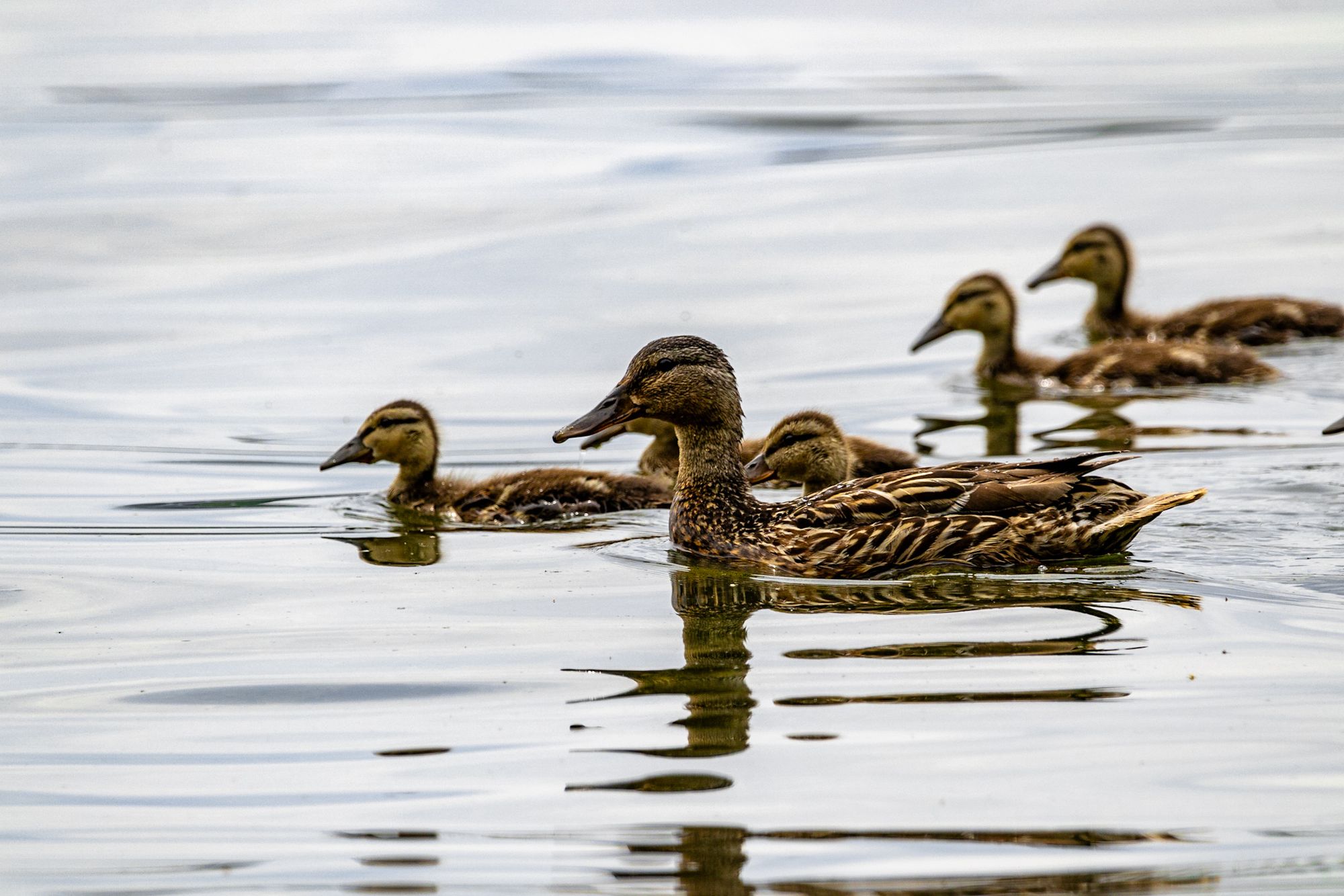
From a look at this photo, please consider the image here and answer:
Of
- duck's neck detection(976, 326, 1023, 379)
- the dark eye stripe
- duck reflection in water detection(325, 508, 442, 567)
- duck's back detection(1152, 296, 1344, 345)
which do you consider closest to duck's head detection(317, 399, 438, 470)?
duck reflection in water detection(325, 508, 442, 567)

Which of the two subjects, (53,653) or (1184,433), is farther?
(1184,433)

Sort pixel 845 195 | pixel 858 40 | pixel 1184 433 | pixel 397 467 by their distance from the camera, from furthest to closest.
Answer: pixel 858 40
pixel 845 195
pixel 397 467
pixel 1184 433

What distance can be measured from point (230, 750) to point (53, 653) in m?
1.39

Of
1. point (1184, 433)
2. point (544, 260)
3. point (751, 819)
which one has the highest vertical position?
point (544, 260)

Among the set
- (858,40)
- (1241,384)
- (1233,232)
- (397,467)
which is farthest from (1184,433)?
(858,40)

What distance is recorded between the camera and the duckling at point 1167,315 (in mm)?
12789

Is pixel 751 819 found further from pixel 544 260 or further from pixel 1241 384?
pixel 544 260

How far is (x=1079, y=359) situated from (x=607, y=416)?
4.86 metres

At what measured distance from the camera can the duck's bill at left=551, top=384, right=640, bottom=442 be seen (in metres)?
7.93

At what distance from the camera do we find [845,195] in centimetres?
1834

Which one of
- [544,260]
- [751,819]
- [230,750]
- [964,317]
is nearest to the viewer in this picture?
[751,819]

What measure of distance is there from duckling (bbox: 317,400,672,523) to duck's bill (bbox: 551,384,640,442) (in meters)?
0.96

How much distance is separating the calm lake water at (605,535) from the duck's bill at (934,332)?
21cm

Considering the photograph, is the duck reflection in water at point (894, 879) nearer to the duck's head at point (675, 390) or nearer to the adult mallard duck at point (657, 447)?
the duck's head at point (675, 390)
